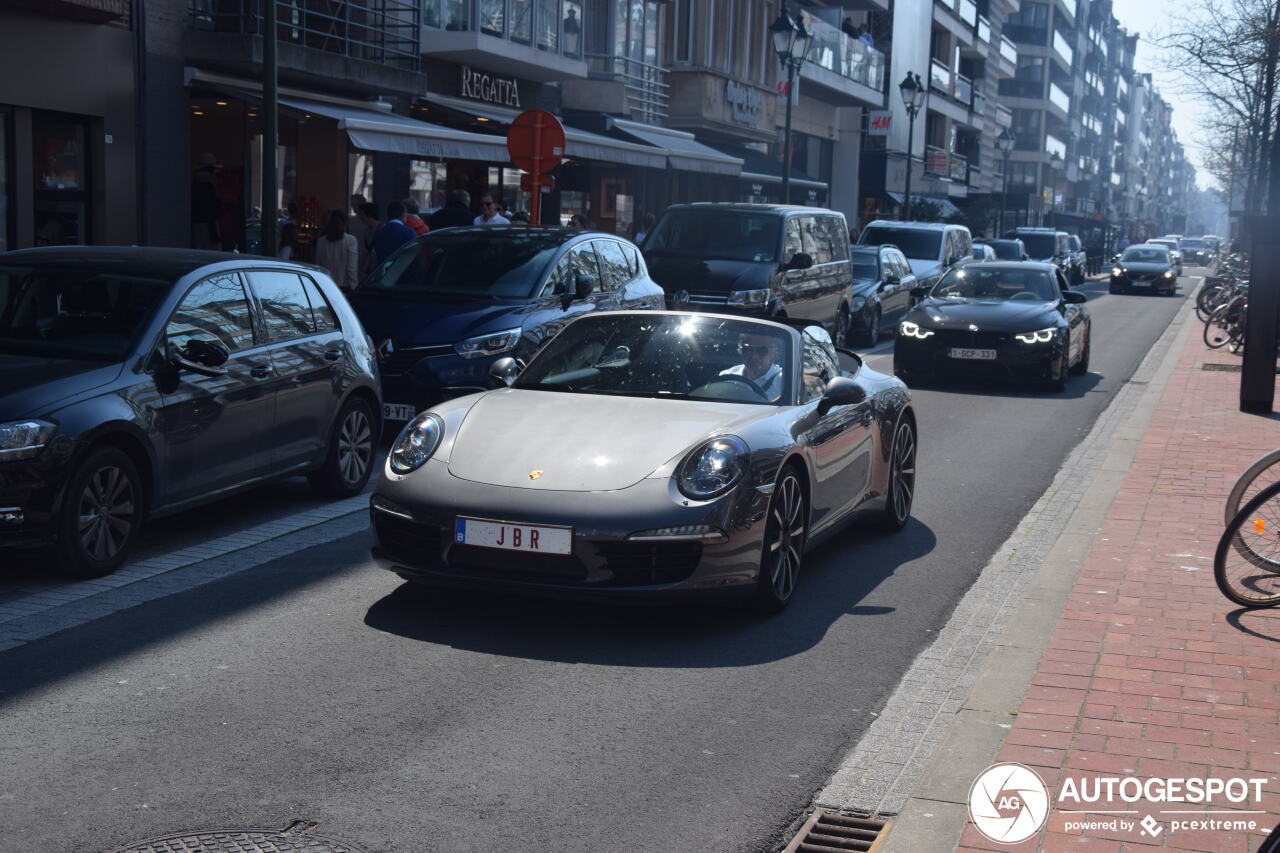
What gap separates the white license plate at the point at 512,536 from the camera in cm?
612

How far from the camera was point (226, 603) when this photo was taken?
6766 millimetres

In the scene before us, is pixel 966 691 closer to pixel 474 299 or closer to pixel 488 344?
pixel 488 344

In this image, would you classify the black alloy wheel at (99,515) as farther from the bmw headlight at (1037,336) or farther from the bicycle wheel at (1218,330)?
the bicycle wheel at (1218,330)

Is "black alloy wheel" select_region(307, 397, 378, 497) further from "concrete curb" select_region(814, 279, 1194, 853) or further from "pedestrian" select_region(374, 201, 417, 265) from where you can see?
"pedestrian" select_region(374, 201, 417, 265)

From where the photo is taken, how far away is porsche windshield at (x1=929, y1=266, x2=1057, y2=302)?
18.5 metres

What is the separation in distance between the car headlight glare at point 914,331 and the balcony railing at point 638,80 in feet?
51.5

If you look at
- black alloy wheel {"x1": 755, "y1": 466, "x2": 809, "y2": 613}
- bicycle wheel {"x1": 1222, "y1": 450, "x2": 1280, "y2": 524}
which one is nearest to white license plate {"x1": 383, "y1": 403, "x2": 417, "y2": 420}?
black alloy wheel {"x1": 755, "y1": 466, "x2": 809, "y2": 613}

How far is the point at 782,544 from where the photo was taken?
6.84m

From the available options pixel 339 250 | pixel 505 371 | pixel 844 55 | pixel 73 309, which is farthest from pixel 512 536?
pixel 844 55

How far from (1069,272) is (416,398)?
43.0 metres

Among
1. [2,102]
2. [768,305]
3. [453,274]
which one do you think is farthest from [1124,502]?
[2,102]

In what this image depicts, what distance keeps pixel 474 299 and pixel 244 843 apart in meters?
8.43

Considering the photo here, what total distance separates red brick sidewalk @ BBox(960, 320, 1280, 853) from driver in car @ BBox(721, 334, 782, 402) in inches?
67.4

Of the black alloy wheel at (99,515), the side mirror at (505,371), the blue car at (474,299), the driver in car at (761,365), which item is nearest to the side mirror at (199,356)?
the black alloy wheel at (99,515)
